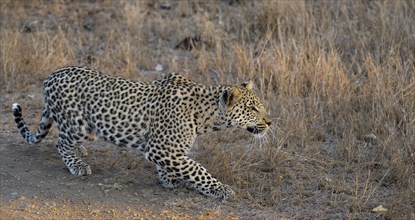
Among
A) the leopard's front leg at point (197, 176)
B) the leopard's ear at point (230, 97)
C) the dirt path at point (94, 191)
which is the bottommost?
the dirt path at point (94, 191)

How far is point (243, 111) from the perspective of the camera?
723cm

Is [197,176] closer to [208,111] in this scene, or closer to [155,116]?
[208,111]

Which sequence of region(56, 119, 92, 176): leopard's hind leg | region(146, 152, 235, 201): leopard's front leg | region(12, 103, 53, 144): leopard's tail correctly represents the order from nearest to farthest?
region(146, 152, 235, 201): leopard's front leg, region(56, 119, 92, 176): leopard's hind leg, region(12, 103, 53, 144): leopard's tail

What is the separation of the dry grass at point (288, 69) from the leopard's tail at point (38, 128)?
1563 millimetres

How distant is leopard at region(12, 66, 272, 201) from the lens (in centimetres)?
728

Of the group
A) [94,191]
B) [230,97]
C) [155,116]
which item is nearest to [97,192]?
[94,191]

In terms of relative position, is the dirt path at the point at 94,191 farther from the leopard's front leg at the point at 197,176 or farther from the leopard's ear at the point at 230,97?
the leopard's ear at the point at 230,97

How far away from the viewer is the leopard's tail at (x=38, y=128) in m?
8.31

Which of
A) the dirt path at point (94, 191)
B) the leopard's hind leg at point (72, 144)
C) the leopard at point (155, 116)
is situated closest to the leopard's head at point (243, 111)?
the leopard at point (155, 116)

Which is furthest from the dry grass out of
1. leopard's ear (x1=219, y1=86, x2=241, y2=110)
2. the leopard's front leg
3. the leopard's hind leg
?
the leopard's hind leg

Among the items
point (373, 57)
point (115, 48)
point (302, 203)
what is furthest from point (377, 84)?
point (115, 48)

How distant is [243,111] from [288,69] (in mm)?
2751

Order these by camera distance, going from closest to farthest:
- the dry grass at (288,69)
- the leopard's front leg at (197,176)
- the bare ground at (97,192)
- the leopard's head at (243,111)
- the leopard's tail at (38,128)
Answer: the bare ground at (97,192) → the leopard's head at (243,111) → the leopard's front leg at (197,176) → the dry grass at (288,69) → the leopard's tail at (38,128)

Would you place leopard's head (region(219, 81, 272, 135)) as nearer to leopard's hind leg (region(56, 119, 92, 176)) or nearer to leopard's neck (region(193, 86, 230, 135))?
leopard's neck (region(193, 86, 230, 135))
